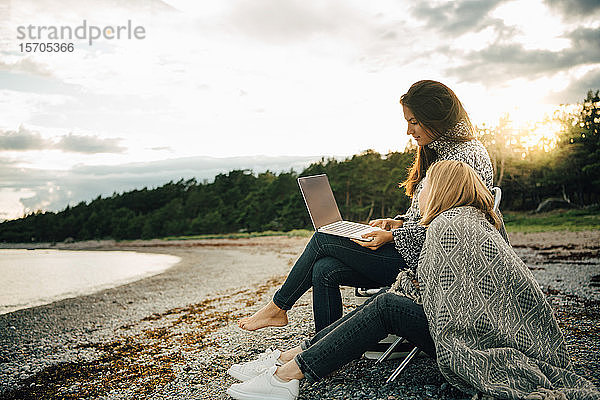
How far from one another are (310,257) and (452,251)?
1.22 meters

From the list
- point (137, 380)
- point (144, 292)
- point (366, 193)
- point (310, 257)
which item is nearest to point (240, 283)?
point (144, 292)

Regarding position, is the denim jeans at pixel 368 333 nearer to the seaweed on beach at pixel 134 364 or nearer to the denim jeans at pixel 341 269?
the denim jeans at pixel 341 269

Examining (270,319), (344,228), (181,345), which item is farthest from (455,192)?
(181,345)

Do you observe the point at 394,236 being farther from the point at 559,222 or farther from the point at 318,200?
the point at 559,222

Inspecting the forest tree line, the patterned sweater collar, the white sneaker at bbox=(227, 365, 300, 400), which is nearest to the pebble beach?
the white sneaker at bbox=(227, 365, 300, 400)

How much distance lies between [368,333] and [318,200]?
1.44m

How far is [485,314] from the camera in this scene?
86.8 inches

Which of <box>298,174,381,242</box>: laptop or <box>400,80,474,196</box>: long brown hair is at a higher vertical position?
<box>400,80,474,196</box>: long brown hair

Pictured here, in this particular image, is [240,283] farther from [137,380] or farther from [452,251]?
[452,251]

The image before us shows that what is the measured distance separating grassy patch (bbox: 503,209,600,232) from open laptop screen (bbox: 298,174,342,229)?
19325 millimetres

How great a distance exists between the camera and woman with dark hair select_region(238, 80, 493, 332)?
2969mm

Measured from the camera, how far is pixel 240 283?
10281 mm

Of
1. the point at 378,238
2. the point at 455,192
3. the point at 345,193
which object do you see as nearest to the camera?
the point at 455,192

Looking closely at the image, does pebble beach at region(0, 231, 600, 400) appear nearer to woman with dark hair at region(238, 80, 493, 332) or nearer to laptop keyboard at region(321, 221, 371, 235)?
woman with dark hair at region(238, 80, 493, 332)
